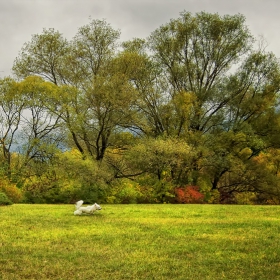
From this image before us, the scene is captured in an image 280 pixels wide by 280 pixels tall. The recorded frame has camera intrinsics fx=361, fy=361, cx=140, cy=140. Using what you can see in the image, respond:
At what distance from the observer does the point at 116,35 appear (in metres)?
31.7

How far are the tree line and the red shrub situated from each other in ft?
0.26

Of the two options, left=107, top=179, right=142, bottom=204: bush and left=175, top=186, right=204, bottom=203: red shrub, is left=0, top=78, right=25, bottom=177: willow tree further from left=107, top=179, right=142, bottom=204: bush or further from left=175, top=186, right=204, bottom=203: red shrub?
left=175, top=186, right=204, bottom=203: red shrub

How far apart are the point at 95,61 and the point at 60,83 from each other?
3.61 m

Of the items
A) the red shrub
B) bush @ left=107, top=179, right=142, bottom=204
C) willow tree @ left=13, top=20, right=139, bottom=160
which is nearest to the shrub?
bush @ left=107, top=179, right=142, bottom=204

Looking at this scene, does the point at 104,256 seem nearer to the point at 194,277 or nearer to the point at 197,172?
the point at 194,277

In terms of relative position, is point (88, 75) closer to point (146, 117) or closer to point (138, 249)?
point (146, 117)

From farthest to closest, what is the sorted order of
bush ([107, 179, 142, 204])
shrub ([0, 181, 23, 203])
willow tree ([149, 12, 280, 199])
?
1. willow tree ([149, 12, 280, 199])
2. bush ([107, 179, 142, 204])
3. shrub ([0, 181, 23, 203])

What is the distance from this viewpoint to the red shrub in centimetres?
2604

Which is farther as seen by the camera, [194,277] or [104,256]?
[104,256]

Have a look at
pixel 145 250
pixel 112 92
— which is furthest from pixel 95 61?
pixel 145 250

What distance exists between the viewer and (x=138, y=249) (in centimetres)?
761

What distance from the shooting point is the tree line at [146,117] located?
25266 mm

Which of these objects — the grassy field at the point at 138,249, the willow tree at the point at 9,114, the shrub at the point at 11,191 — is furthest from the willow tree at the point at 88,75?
the grassy field at the point at 138,249

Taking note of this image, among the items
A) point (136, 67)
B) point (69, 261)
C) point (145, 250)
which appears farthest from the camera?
point (136, 67)
